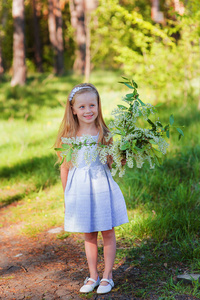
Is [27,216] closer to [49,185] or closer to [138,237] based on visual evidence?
[49,185]

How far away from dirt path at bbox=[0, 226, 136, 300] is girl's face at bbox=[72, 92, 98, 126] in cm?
131

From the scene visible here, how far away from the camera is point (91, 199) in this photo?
100 inches

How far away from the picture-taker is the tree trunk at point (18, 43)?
1148 centimetres

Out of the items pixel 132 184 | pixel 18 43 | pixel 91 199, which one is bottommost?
pixel 132 184

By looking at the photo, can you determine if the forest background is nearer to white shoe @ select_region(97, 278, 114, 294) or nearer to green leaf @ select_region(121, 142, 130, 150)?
white shoe @ select_region(97, 278, 114, 294)

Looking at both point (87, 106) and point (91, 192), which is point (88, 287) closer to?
point (91, 192)

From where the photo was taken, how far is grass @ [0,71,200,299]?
303cm

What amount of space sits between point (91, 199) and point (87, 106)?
2.28ft

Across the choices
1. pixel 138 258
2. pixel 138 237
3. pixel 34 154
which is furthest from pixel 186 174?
pixel 34 154

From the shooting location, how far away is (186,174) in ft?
15.0

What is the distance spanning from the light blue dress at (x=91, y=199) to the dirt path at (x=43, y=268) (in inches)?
21.0

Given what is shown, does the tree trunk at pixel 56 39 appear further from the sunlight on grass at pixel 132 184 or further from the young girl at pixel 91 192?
the young girl at pixel 91 192

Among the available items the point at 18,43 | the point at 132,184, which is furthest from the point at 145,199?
the point at 18,43

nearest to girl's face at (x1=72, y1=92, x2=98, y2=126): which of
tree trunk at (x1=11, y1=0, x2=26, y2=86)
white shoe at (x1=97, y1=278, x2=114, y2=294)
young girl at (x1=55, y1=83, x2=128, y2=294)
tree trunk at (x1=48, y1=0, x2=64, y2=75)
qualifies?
young girl at (x1=55, y1=83, x2=128, y2=294)
